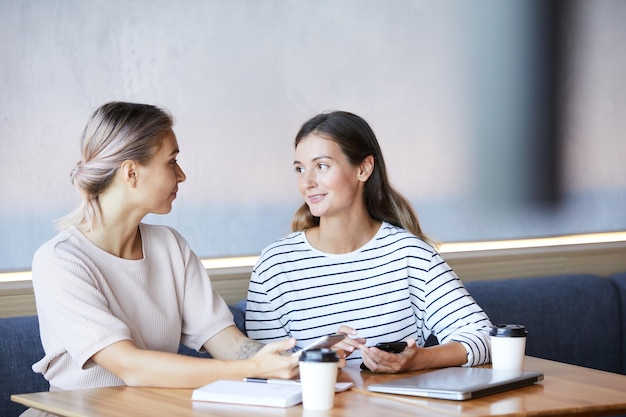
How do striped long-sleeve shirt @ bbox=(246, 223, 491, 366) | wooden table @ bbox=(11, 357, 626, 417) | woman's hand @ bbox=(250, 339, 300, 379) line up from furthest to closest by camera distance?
striped long-sleeve shirt @ bbox=(246, 223, 491, 366) → woman's hand @ bbox=(250, 339, 300, 379) → wooden table @ bbox=(11, 357, 626, 417)

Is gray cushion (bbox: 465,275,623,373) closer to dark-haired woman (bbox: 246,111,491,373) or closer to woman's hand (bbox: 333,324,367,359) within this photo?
dark-haired woman (bbox: 246,111,491,373)

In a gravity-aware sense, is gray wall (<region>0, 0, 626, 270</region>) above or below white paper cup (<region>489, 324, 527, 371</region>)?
above

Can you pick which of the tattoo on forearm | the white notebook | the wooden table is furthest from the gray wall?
the white notebook

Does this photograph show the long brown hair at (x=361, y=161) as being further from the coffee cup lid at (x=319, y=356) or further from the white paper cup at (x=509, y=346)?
the coffee cup lid at (x=319, y=356)

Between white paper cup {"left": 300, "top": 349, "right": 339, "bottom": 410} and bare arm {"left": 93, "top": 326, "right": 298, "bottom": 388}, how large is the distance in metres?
0.22

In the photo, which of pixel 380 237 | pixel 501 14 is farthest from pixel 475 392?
pixel 501 14

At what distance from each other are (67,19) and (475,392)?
5.54ft

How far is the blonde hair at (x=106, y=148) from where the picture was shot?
2281mm

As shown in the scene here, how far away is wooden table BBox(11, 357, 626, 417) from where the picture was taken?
1737 millimetres

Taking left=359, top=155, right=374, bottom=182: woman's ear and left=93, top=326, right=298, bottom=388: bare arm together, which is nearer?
left=93, top=326, right=298, bottom=388: bare arm

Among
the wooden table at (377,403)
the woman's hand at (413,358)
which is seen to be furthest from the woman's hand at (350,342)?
the wooden table at (377,403)

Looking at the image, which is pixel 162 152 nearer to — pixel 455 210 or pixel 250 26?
pixel 250 26

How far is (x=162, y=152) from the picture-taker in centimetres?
234

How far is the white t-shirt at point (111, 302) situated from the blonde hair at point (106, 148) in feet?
→ 0.21
